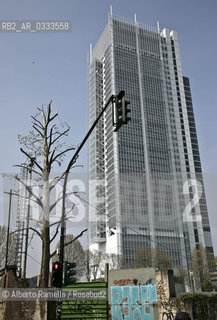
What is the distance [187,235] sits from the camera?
9850 cm

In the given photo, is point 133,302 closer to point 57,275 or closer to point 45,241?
point 45,241

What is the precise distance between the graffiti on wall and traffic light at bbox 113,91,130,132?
11.1 m

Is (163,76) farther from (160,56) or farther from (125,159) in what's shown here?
(125,159)

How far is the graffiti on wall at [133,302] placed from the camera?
1577 cm

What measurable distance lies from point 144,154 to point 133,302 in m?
87.9

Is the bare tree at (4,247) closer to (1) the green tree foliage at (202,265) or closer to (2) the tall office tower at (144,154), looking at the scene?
(1) the green tree foliage at (202,265)

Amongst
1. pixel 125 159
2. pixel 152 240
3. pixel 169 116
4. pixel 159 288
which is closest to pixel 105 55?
pixel 169 116

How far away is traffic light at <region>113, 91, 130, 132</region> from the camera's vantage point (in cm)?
859

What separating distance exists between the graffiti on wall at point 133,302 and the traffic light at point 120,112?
11.1 m

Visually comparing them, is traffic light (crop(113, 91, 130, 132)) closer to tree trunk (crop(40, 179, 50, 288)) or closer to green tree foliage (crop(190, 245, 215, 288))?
tree trunk (crop(40, 179, 50, 288))

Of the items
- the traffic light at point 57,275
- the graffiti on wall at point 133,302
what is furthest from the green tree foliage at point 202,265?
the traffic light at point 57,275

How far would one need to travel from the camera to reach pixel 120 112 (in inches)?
348

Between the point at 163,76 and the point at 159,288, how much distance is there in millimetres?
110840

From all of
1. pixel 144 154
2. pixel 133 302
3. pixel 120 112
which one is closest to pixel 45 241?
pixel 133 302
